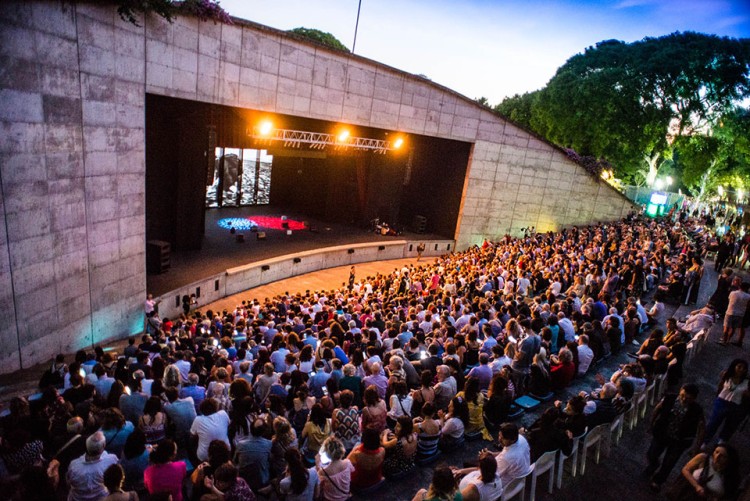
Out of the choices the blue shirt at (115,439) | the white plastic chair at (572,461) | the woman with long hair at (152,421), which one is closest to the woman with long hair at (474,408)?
the white plastic chair at (572,461)

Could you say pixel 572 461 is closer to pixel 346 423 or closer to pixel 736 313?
pixel 346 423

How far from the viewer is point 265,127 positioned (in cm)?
1560

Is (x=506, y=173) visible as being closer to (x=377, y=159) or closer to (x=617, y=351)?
(x=377, y=159)

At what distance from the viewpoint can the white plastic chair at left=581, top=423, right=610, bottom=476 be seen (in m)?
4.99

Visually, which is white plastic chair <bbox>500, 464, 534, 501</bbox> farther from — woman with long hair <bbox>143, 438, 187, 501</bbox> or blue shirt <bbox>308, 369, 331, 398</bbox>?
woman with long hair <bbox>143, 438, 187, 501</bbox>

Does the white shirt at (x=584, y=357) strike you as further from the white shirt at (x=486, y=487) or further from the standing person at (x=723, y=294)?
the standing person at (x=723, y=294)

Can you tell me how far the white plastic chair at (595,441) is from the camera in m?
4.99

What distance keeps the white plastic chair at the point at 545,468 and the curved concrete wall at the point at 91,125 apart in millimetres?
8526

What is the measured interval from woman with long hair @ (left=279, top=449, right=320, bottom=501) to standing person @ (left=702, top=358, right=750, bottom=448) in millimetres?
4995

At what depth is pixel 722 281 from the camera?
1002cm

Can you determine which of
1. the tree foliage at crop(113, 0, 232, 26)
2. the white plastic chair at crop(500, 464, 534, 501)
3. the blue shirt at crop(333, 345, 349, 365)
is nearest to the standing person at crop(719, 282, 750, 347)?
the white plastic chair at crop(500, 464, 534, 501)

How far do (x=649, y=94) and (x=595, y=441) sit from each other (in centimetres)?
2979

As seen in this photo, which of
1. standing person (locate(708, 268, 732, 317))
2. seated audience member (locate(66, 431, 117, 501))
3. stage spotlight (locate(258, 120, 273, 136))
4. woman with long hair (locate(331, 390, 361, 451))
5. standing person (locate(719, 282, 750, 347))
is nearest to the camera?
seated audience member (locate(66, 431, 117, 501))

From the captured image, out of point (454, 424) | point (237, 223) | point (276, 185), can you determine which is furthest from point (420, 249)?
point (454, 424)
